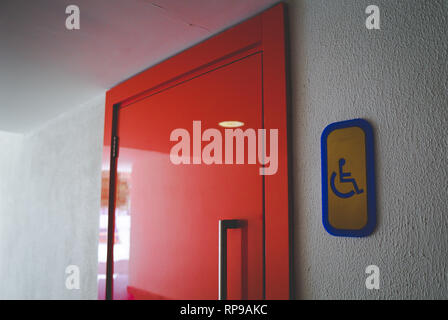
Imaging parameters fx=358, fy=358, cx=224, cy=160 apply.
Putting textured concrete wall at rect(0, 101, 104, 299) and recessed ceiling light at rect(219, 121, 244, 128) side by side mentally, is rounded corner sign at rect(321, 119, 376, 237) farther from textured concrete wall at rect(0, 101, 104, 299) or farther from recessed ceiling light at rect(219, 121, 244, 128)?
textured concrete wall at rect(0, 101, 104, 299)

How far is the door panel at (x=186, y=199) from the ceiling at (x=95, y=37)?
176 millimetres

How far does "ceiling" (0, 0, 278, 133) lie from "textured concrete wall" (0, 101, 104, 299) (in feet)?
1.16

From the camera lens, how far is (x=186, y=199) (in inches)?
59.3

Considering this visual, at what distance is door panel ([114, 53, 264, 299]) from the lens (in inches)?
49.6

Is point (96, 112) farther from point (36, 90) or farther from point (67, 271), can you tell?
point (67, 271)

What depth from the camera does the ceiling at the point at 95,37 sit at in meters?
1.27

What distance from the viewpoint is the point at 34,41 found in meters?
1.53

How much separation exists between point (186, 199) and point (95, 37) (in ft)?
2.54

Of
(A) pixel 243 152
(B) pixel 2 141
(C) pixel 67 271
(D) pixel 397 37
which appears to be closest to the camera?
(D) pixel 397 37

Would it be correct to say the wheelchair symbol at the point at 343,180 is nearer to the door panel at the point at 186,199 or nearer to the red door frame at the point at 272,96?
the red door frame at the point at 272,96

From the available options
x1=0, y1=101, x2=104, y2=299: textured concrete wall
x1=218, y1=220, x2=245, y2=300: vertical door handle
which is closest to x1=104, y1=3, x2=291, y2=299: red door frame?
x1=218, y1=220, x2=245, y2=300: vertical door handle

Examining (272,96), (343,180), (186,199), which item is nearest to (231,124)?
(272,96)
